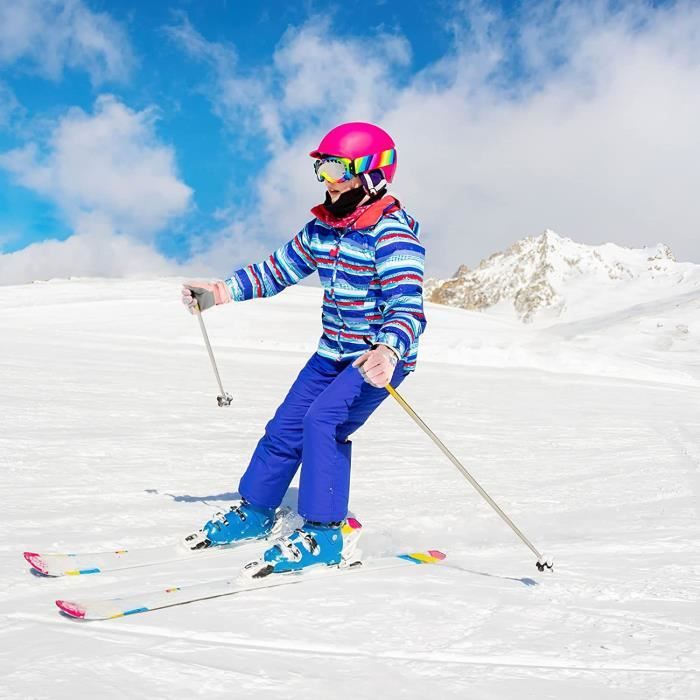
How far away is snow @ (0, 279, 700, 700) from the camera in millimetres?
2064

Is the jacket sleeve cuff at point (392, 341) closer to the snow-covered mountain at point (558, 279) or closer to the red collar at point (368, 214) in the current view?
the red collar at point (368, 214)

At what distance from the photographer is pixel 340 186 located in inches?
142

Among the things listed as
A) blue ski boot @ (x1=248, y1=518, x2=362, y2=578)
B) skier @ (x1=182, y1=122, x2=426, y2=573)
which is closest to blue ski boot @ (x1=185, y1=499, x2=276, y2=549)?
skier @ (x1=182, y1=122, x2=426, y2=573)

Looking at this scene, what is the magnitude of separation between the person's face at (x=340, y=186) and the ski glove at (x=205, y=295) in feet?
3.19

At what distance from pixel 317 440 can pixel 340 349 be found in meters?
0.54

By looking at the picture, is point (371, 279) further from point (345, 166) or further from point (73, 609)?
point (73, 609)

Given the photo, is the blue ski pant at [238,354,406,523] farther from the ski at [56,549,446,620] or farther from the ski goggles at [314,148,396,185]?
the ski goggles at [314,148,396,185]

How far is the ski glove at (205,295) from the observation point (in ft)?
13.9

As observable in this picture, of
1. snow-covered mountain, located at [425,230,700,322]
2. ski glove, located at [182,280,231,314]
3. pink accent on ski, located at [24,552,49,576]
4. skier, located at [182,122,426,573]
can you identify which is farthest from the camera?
snow-covered mountain, located at [425,230,700,322]

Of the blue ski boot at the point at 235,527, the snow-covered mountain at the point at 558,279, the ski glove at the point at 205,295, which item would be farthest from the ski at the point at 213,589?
the snow-covered mountain at the point at 558,279

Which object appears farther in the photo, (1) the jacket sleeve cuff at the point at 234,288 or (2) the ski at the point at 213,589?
(1) the jacket sleeve cuff at the point at 234,288

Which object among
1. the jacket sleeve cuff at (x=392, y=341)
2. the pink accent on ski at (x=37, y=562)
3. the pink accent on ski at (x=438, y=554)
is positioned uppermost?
the jacket sleeve cuff at (x=392, y=341)

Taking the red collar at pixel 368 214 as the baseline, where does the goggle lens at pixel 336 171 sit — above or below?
above

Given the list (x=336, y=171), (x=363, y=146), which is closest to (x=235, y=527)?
(x=336, y=171)
